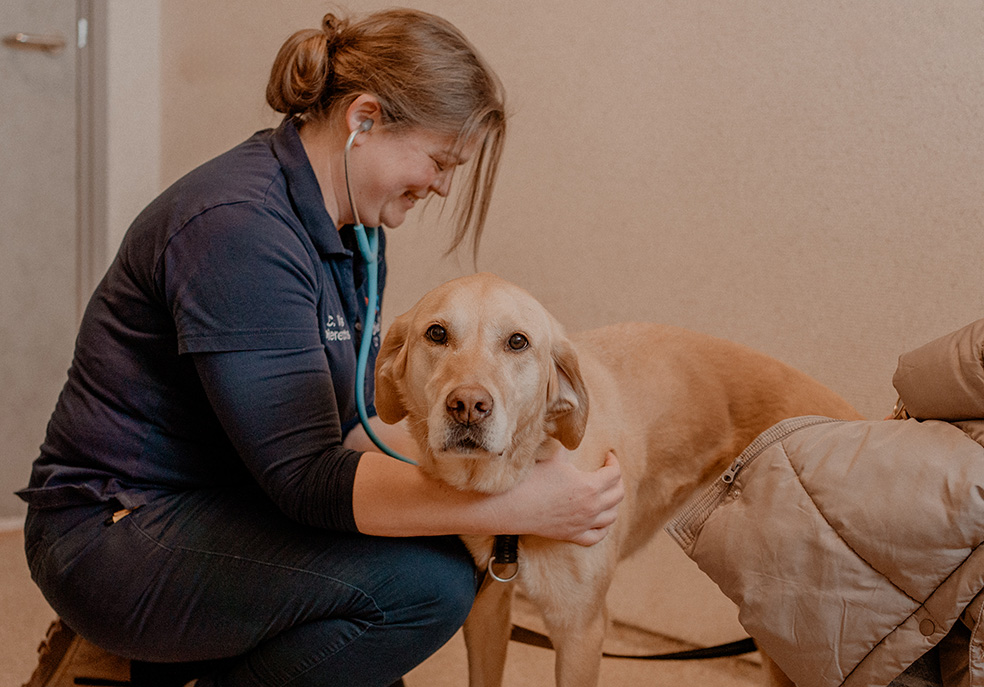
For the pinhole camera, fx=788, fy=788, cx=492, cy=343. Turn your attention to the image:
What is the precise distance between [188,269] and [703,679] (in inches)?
62.8

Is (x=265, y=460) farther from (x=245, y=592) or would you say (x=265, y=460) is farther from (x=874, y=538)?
(x=874, y=538)

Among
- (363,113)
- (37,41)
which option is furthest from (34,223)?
(363,113)

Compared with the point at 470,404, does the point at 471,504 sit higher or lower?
lower

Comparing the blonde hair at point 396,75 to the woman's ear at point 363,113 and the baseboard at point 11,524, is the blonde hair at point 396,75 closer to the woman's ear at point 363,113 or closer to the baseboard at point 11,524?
the woman's ear at point 363,113

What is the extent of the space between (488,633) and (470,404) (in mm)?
668

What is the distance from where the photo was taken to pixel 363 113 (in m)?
1.36

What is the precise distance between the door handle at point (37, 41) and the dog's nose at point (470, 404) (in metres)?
2.33

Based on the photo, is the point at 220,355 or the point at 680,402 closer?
the point at 220,355

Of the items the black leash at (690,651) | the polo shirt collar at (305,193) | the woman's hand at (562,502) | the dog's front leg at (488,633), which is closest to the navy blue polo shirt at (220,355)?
the polo shirt collar at (305,193)

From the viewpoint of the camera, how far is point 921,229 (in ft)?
5.45

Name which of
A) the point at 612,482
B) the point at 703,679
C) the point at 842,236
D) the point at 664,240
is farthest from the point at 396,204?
the point at 703,679

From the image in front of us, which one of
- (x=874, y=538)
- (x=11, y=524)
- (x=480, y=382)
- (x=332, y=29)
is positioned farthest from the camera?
(x=11, y=524)

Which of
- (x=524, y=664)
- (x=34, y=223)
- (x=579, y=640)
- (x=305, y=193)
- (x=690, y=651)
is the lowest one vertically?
(x=524, y=664)

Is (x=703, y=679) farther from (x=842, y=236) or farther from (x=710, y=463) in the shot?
(x=842, y=236)
